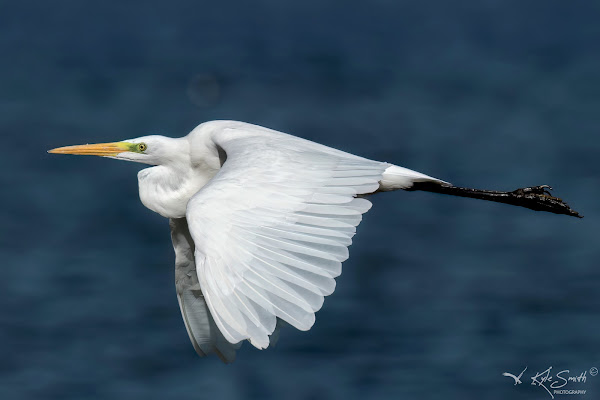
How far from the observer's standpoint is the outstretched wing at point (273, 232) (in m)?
5.18

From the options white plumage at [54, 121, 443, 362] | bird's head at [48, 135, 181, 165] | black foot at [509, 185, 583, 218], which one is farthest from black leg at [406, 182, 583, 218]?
bird's head at [48, 135, 181, 165]

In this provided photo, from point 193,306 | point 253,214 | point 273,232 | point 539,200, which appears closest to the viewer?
point 273,232

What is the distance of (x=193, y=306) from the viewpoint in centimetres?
714

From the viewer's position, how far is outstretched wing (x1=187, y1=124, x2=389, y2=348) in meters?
5.18

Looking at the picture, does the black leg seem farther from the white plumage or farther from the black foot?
the white plumage

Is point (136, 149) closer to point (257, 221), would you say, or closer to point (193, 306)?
point (193, 306)

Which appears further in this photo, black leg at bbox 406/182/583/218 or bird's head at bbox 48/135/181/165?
black leg at bbox 406/182/583/218

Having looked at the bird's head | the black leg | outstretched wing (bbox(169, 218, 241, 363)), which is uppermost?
the black leg

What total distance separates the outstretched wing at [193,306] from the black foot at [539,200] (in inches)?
78.9

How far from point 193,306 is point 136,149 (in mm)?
1038

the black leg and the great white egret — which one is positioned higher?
the black leg

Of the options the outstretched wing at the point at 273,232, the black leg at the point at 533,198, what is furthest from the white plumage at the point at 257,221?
the black leg at the point at 533,198

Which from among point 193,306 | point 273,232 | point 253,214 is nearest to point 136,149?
point 193,306

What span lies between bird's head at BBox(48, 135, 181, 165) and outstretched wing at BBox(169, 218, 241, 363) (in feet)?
1.44
